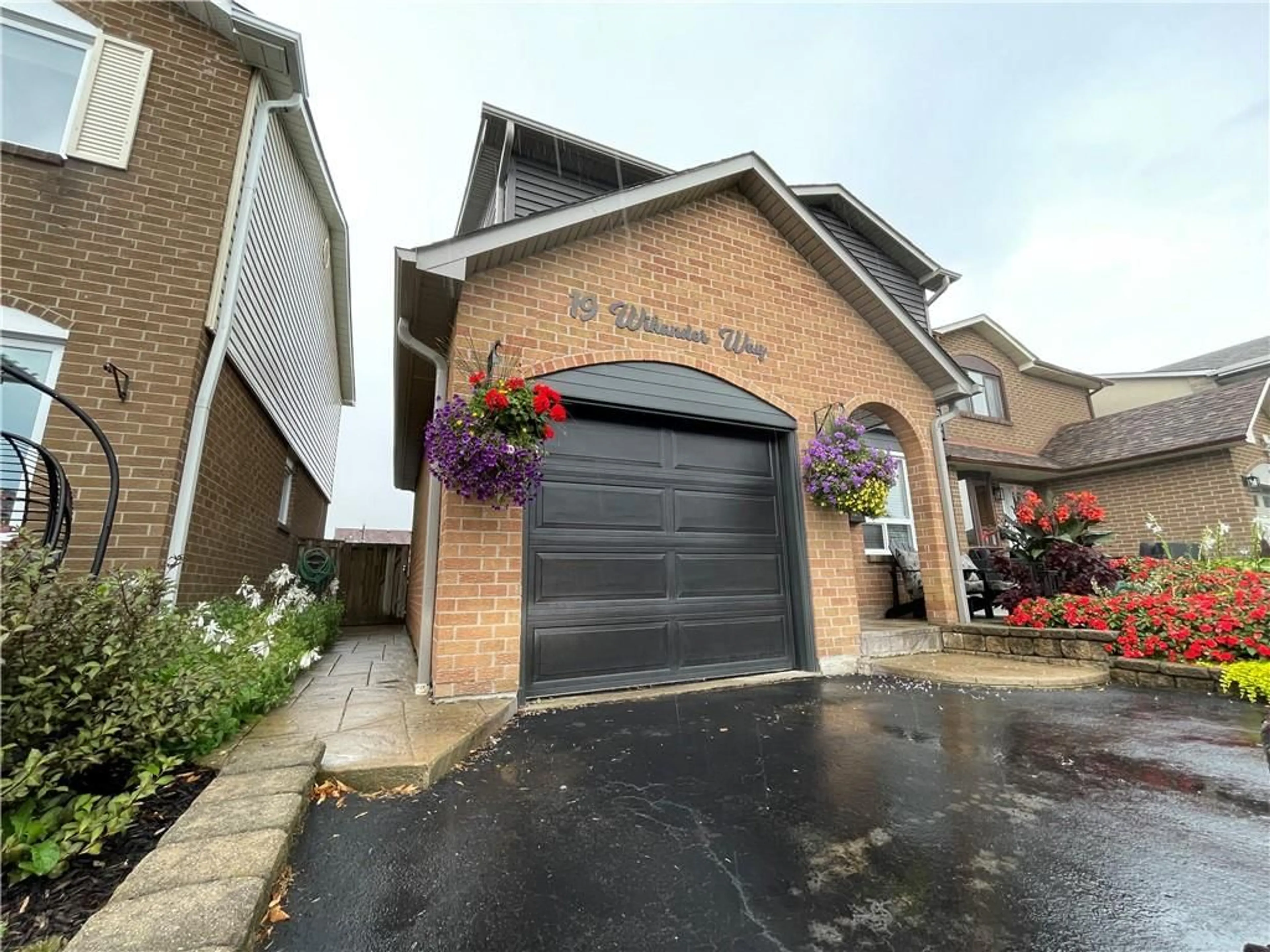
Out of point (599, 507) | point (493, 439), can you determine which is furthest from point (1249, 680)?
point (493, 439)

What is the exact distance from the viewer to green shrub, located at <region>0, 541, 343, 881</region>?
165cm

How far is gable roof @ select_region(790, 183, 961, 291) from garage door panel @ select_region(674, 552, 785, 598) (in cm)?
676

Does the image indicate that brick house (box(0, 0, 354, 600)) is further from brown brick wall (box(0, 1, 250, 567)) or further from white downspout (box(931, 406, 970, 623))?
white downspout (box(931, 406, 970, 623))

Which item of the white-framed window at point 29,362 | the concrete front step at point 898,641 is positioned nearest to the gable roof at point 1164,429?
the concrete front step at point 898,641

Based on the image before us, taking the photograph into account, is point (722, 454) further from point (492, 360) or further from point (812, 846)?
point (812, 846)

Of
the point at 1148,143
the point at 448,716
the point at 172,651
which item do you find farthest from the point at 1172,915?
the point at 1148,143

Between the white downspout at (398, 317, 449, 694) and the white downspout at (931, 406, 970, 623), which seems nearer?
the white downspout at (398, 317, 449, 694)

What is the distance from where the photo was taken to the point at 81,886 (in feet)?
5.23

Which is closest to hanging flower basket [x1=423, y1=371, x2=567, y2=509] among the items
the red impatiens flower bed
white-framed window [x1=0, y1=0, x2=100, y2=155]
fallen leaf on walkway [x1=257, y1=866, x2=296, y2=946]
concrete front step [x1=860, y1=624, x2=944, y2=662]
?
fallen leaf on walkway [x1=257, y1=866, x2=296, y2=946]

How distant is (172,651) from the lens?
2.39 m

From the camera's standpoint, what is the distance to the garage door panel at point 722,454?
16.5ft

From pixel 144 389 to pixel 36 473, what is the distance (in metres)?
1.41

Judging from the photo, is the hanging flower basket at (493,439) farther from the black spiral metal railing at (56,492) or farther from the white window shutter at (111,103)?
the white window shutter at (111,103)

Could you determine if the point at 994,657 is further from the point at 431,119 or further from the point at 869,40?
the point at 431,119
